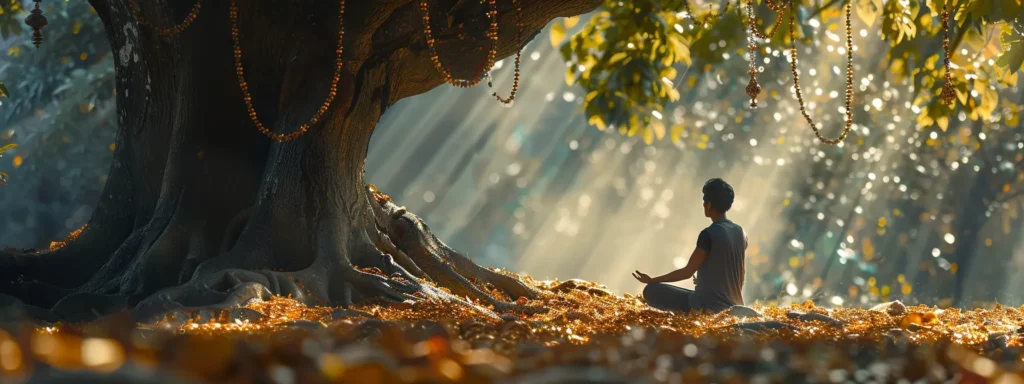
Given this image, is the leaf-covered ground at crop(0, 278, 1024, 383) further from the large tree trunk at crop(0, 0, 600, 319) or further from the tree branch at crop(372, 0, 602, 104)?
the tree branch at crop(372, 0, 602, 104)

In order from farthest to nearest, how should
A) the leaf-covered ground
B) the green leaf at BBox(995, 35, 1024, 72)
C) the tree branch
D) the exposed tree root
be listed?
the exposed tree root, the tree branch, the green leaf at BBox(995, 35, 1024, 72), the leaf-covered ground

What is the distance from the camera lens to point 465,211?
30.7 metres

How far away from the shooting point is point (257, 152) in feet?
22.0

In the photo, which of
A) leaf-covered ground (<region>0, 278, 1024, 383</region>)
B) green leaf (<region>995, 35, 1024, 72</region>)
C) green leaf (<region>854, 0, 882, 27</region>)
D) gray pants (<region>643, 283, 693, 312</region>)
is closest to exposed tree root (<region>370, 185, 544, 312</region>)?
gray pants (<region>643, 283, 693, 312</region>)

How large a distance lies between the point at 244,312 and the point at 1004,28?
510cm

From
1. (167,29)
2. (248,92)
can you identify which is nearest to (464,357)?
(248,92)

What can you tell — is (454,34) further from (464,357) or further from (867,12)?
(464,357)

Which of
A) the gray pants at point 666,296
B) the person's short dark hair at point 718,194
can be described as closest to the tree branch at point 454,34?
the person's short dark hair at point 718,194

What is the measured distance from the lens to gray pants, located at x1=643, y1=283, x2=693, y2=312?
683 cm

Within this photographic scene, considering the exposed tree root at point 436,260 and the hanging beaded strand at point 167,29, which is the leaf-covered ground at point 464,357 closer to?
the hanging beaded strand at point 167,29

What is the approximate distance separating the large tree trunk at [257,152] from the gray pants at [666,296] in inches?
45.4

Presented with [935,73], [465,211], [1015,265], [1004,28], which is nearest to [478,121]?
[465,211]

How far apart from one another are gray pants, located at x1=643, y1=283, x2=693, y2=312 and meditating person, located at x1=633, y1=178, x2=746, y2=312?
0.07 m

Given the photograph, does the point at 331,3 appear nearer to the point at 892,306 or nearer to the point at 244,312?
the point at 244,312
